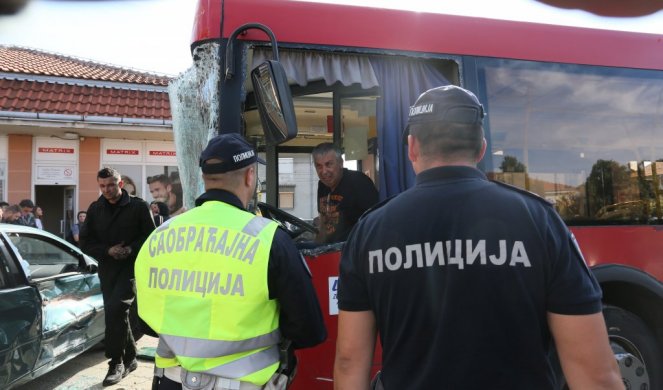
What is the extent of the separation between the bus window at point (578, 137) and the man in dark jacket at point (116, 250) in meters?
3.38

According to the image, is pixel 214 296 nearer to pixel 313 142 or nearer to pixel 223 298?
pixel 223 298

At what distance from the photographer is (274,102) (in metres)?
2.38

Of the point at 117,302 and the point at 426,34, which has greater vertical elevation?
the point at 426,34

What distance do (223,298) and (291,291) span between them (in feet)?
0.82

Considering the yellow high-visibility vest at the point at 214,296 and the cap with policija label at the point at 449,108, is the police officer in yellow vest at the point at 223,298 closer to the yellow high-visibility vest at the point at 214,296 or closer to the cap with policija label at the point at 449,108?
the yellow high-visibility vest at the point at 214,296

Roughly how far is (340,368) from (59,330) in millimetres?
3798

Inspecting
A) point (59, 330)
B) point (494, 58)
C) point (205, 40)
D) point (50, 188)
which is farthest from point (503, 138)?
point (50, 188)

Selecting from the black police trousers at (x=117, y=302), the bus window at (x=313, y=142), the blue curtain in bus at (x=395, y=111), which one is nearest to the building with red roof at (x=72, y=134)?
the black police trousers at (x=117, y=302)

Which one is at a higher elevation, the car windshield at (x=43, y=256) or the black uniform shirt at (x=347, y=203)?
the black uniform shirt at (x=347, y=203)

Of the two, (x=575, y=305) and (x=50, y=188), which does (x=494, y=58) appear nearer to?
(x=575, y=305)

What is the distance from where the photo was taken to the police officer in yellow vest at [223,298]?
5.51 feet

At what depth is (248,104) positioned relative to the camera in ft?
10.9

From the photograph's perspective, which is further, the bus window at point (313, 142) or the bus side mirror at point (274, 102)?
the bus window at point (313, 142)

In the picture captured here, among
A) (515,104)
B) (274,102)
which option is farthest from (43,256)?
(515,104)
